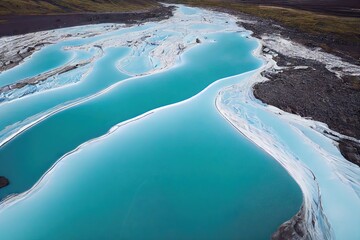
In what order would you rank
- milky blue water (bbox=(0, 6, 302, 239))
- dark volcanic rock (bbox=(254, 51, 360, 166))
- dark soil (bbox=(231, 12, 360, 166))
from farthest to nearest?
dark soil (bbox=(231, 12, 360, 166)) < dark volcanic rock (bbox=(254, 51, 360, 166)) < milky blue water (bbox=(0, 6, 302, 239))

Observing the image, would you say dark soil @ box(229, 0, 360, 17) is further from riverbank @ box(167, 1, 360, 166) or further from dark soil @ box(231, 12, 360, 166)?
dark soil @ box(231, 12, 360, 166)

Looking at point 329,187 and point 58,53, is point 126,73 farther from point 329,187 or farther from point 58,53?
point 329,187

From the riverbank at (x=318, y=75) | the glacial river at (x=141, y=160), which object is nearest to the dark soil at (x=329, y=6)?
the riverbank at (x=318, y=75)

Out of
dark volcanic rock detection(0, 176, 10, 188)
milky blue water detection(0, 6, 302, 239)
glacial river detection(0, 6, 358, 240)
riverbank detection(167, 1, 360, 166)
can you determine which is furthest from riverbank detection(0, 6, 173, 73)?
riverbank detection(167, 1, 360, 166)

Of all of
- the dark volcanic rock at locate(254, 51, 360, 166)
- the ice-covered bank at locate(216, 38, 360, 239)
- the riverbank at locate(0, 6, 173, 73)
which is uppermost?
the riverbank at locate(0, 6, 173, 73)

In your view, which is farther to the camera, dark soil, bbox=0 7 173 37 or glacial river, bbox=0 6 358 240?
dark soil, bbox=0 7 173 37

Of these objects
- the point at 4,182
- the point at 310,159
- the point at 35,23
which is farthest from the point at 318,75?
the point at 35,23
